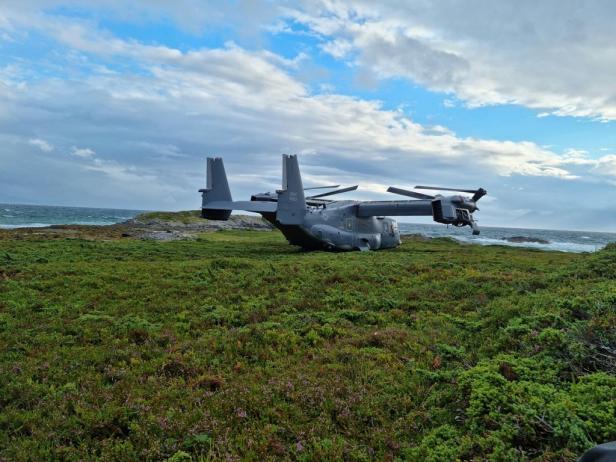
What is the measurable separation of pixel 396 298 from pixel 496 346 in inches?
262

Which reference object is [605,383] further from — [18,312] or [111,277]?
[111,277]

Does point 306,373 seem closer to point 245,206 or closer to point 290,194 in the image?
point 290,194

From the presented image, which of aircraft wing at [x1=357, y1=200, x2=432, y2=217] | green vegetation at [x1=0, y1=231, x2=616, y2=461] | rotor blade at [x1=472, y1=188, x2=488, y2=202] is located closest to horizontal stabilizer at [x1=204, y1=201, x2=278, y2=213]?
aircraft wing at [x1=357, y1=200, x2=432, y2=217]

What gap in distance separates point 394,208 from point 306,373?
92.2 ft

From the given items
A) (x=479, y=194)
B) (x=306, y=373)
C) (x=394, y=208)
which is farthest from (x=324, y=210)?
(x=306, y=373)

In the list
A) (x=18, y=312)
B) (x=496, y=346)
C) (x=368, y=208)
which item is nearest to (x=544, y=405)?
(x=496, y=346)

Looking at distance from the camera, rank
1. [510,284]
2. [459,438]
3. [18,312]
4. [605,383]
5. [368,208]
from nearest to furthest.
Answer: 1. [459,438]
2. [605,383]
3. [18,312]
4. [510,284]
5. [368,208]

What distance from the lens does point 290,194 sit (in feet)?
98.4

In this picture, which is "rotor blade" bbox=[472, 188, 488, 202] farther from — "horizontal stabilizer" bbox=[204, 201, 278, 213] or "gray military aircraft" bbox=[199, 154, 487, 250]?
"horizontal stabilizer" bbox=[204, 201, 278, 213]

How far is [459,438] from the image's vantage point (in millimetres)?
5578

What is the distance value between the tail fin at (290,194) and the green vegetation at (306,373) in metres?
14.9

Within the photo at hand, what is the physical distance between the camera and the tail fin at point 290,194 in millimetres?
29891

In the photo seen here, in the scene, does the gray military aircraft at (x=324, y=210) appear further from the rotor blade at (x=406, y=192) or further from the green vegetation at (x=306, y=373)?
the green vegetation at (x=306, y=373)

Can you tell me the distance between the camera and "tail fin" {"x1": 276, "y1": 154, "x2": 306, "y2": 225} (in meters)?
29.9
